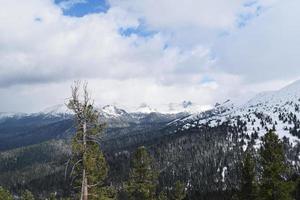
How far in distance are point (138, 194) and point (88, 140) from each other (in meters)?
24.0

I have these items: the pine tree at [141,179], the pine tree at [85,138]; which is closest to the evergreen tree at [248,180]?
the pine tree at [141,179]

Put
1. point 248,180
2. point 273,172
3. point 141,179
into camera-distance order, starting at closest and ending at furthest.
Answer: point 273,172
point 141,179
point 248,180

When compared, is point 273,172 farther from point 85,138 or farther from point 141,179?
point 85,138

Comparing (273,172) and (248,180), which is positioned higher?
(273,172)

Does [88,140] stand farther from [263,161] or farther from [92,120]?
[263,161]

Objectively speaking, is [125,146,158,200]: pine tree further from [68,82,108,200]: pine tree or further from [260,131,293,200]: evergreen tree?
[68,82,108,200]: pine tree

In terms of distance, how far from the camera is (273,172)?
43.5 metres

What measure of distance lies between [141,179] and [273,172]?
633 inches

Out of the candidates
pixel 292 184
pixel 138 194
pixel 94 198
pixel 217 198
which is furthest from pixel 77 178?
pixel 217 198

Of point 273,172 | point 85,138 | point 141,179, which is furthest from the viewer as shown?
point 141,179

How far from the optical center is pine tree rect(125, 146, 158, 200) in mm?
52000

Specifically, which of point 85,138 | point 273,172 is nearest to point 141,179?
point 273,172

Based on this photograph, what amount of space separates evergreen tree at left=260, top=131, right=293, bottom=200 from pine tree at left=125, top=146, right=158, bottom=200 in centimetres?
1370

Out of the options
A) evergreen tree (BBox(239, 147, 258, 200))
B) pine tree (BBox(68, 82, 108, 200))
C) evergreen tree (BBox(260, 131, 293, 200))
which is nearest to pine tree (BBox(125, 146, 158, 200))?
evergreen tree (BBox(239, 147, 258, 200))
